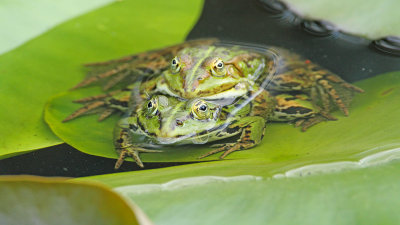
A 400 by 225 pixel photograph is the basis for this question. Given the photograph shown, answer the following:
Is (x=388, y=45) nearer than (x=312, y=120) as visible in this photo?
No

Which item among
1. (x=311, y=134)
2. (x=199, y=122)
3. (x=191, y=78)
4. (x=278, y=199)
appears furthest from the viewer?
(x=191, y=78)

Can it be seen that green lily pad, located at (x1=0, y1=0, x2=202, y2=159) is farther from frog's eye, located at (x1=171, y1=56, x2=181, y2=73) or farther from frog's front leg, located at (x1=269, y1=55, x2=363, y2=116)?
frog's front leg, located at (x1=269, y1=55, x2=363, y2=116)

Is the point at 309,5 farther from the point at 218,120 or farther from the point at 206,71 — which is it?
the point at 218,120

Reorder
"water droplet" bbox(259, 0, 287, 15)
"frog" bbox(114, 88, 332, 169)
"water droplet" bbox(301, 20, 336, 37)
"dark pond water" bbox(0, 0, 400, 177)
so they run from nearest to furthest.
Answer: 1. "dark pond water" bbox(0, 0, 400, 177)
2. "frog" bbox(114, 88, 332, 169)
3. "water droplet" bbox(301, 20, 336, 37)
4. "water droplet" bbox(259, 0, 287, 15)

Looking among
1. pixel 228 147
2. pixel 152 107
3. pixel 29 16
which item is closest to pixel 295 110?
pixel 228 147

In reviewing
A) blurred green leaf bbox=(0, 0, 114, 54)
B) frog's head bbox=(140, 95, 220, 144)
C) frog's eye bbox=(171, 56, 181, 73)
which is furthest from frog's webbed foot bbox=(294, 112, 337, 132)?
blurred green leaf bbox=(0, 0, 114, 54)

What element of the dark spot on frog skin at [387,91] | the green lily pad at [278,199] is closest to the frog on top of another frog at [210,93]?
the dark spot on frog skin at [387,91]

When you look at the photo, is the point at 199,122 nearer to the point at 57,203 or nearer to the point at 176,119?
the point at 176,119
